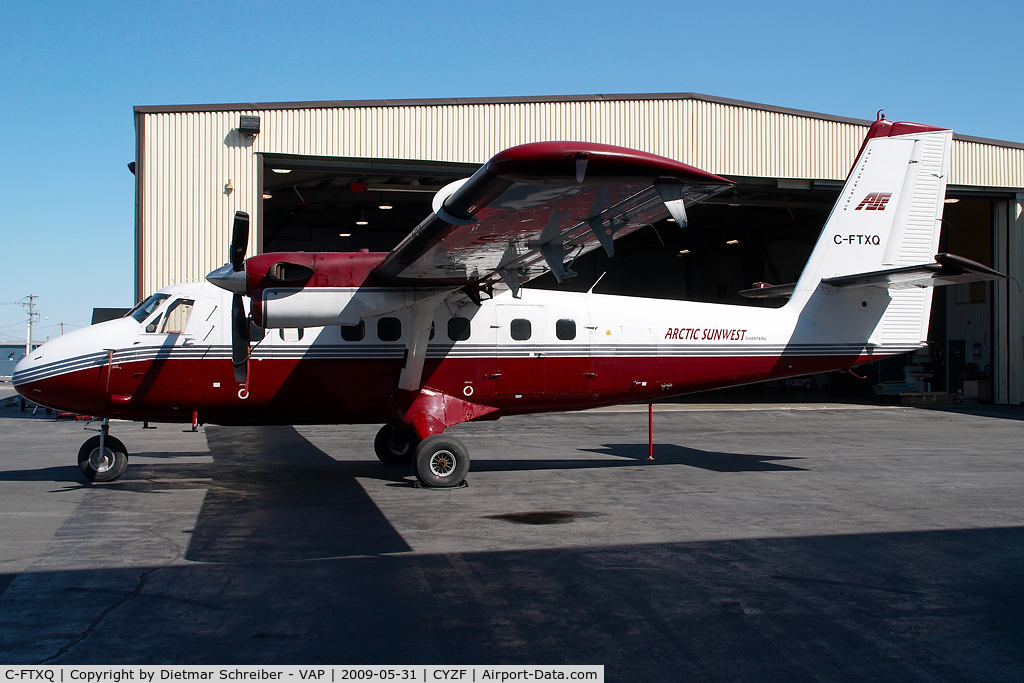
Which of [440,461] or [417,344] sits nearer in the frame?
[440,461]

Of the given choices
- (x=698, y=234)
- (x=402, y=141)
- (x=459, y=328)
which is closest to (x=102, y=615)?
(x=459, y=328)

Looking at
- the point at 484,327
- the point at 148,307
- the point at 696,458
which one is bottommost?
the point at 696,458

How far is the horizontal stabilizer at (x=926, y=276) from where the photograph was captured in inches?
395

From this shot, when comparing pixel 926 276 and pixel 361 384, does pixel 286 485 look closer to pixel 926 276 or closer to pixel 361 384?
pixel 361 384

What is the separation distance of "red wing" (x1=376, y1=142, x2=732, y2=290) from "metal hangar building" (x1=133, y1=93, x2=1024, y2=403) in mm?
12242

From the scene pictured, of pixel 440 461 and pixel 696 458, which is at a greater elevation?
pixel 440 461

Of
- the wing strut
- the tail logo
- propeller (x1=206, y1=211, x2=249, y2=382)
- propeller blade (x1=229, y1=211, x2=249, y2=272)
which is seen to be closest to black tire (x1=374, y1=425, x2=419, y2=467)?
the wing strut

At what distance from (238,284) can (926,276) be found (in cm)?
978

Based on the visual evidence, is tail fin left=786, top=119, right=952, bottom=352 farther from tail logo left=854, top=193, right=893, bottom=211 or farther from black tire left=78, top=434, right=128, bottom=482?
black tire left=78, top=434, right=128, bottom=482

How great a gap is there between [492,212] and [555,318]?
4468 mm

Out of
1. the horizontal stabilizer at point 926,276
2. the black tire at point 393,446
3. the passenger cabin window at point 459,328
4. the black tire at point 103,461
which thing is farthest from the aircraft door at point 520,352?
the black tire at point 103,461

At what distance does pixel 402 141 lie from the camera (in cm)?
2139

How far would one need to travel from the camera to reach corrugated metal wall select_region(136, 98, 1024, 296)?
19.8m

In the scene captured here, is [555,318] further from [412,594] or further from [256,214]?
[256,214]
